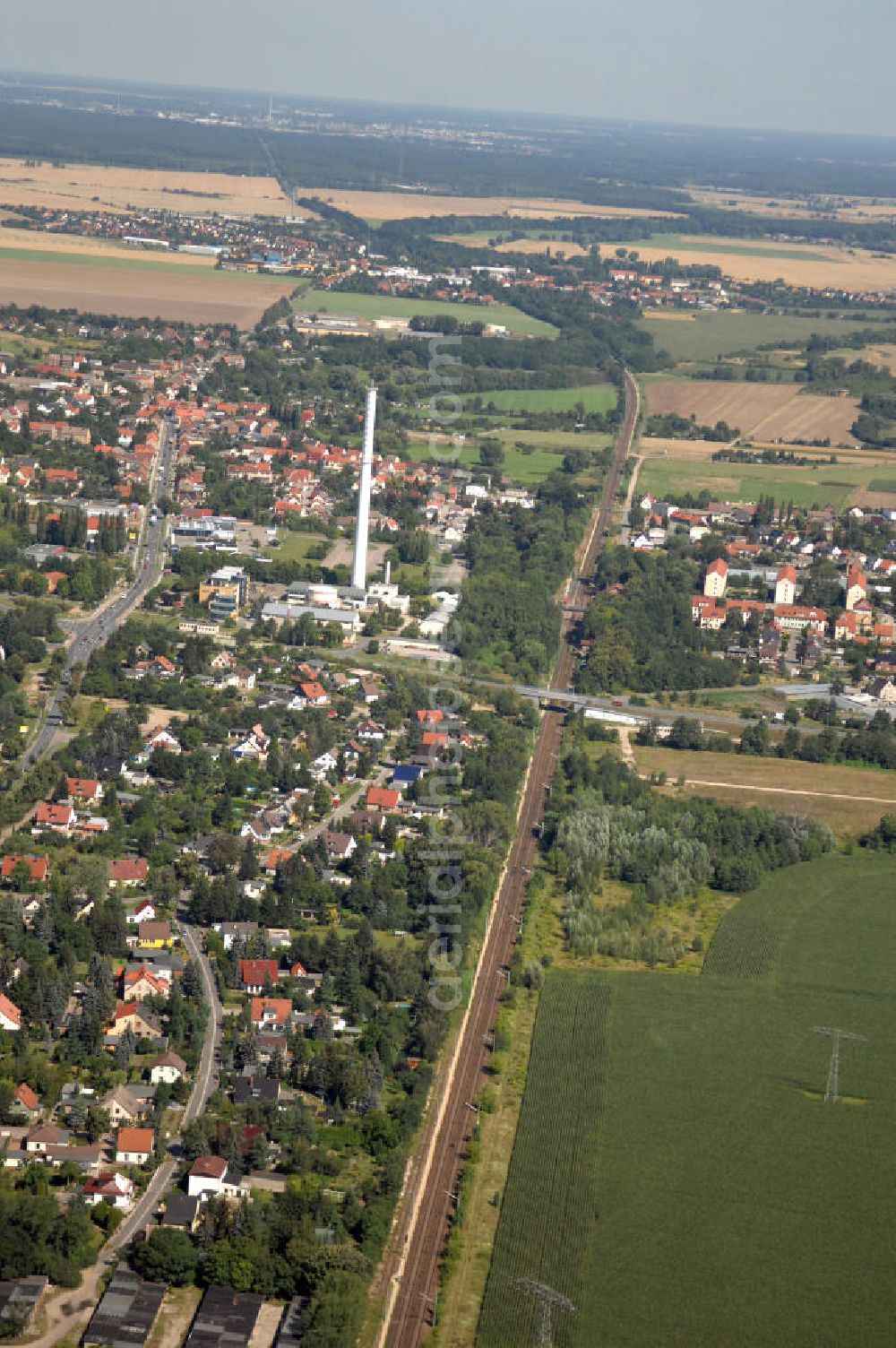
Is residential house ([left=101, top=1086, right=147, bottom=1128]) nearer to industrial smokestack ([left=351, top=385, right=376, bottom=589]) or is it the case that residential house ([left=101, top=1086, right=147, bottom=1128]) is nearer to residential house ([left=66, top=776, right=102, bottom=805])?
residential house ([left=66, top=776, right=102, bottom=805])

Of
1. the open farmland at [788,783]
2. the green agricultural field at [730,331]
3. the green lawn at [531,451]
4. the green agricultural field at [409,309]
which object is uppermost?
the open farmland at [788,783]

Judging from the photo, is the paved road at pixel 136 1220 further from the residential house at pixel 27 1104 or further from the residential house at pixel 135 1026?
the residential house at pixel 27 1104

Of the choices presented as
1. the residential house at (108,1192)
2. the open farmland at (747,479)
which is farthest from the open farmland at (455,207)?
the residential house at (108,1192)

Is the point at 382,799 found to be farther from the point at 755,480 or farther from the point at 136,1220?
the point at 755,480

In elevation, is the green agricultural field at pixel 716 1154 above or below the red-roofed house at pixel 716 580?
above

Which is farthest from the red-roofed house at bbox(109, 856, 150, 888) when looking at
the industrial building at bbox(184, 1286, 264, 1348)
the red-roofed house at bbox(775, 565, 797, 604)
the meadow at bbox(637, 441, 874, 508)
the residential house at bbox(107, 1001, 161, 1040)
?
the meadow at bbox(637, 441, 874, 508)

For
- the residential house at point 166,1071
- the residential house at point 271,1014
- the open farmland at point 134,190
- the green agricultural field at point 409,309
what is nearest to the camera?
the residential house at point 166,1071

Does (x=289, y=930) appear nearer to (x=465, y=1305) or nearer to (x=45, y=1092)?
(x=45, y=1092)
